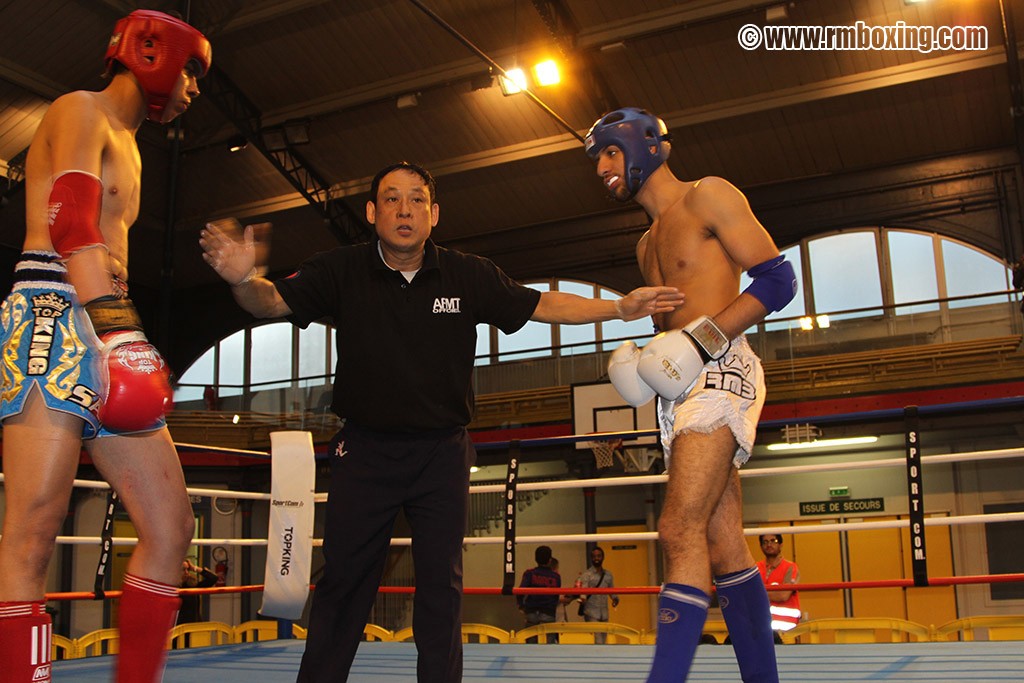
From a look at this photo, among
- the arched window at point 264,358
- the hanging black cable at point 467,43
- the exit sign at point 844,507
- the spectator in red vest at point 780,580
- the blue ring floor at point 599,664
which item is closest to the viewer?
the blue ring floor at point 599,664

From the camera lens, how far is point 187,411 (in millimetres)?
14430

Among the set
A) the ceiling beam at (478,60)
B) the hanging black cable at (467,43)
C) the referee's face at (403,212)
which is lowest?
the referee's face at (403,212)

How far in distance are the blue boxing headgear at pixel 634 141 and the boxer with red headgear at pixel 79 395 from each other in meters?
1.14

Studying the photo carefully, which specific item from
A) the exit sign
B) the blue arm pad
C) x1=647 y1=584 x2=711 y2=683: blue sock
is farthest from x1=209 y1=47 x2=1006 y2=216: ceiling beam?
x1=647 y1=584 x2=711 y2=683: blue sock

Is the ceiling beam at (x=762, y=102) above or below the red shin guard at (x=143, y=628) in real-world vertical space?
above

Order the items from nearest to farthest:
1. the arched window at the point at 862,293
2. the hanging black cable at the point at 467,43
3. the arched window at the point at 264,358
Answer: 1. the hanging black cable at the point at 467,43
2. the arched window at the point at 862,293
3. the arched window at the point at 264,358

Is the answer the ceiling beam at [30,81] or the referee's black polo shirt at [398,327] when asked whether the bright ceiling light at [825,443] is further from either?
the ceiling beam at [30,81]

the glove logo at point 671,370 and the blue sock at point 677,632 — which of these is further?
the glove logo at point 671,370

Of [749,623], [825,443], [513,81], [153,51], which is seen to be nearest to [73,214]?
[153,51]

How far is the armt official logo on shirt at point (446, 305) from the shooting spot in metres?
2.19

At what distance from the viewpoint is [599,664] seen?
307 centimetres

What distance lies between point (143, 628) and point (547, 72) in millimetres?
9708

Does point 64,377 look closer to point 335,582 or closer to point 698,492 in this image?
point 335,582

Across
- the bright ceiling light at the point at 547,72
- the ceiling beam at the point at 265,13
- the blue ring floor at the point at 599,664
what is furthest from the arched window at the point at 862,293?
the blue ring floor at the point at 599,664
